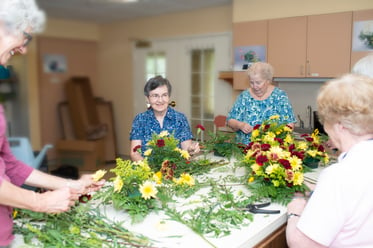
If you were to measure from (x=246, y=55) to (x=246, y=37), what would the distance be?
0.66 ft

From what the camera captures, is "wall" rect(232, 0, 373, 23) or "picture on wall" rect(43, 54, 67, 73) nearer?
"wall" rect(232, 0, 373, 23)

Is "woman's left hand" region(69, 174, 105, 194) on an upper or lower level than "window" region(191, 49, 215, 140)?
lower

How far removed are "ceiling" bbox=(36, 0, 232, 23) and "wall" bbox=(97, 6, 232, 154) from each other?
0.13 m

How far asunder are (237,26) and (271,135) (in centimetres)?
262

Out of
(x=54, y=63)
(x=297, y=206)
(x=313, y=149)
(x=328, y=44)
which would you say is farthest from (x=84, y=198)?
(x=54, y=63)

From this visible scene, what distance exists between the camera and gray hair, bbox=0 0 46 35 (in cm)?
85

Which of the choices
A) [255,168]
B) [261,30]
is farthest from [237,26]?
[255,168]

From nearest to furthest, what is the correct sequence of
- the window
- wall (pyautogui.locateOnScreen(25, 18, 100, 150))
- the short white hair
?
the short white hair → the window → wall (pyautogui.locateOnScreen(25, 18, 100, 150))

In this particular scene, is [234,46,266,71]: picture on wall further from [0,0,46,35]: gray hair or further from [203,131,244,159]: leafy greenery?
[0,0,46,35]: gray hair

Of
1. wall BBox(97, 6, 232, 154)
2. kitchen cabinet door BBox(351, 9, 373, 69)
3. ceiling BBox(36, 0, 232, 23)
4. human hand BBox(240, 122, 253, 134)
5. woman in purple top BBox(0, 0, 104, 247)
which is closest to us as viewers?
woman in purple top BBox(0, 0, 104, 247)

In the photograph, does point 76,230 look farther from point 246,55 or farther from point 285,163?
point 246,55

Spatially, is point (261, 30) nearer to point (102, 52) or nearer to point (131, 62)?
point (131, 62)

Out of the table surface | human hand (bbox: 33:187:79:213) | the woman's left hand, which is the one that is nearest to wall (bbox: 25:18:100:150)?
the woman's left hand

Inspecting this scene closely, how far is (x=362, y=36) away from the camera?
10.2ft
